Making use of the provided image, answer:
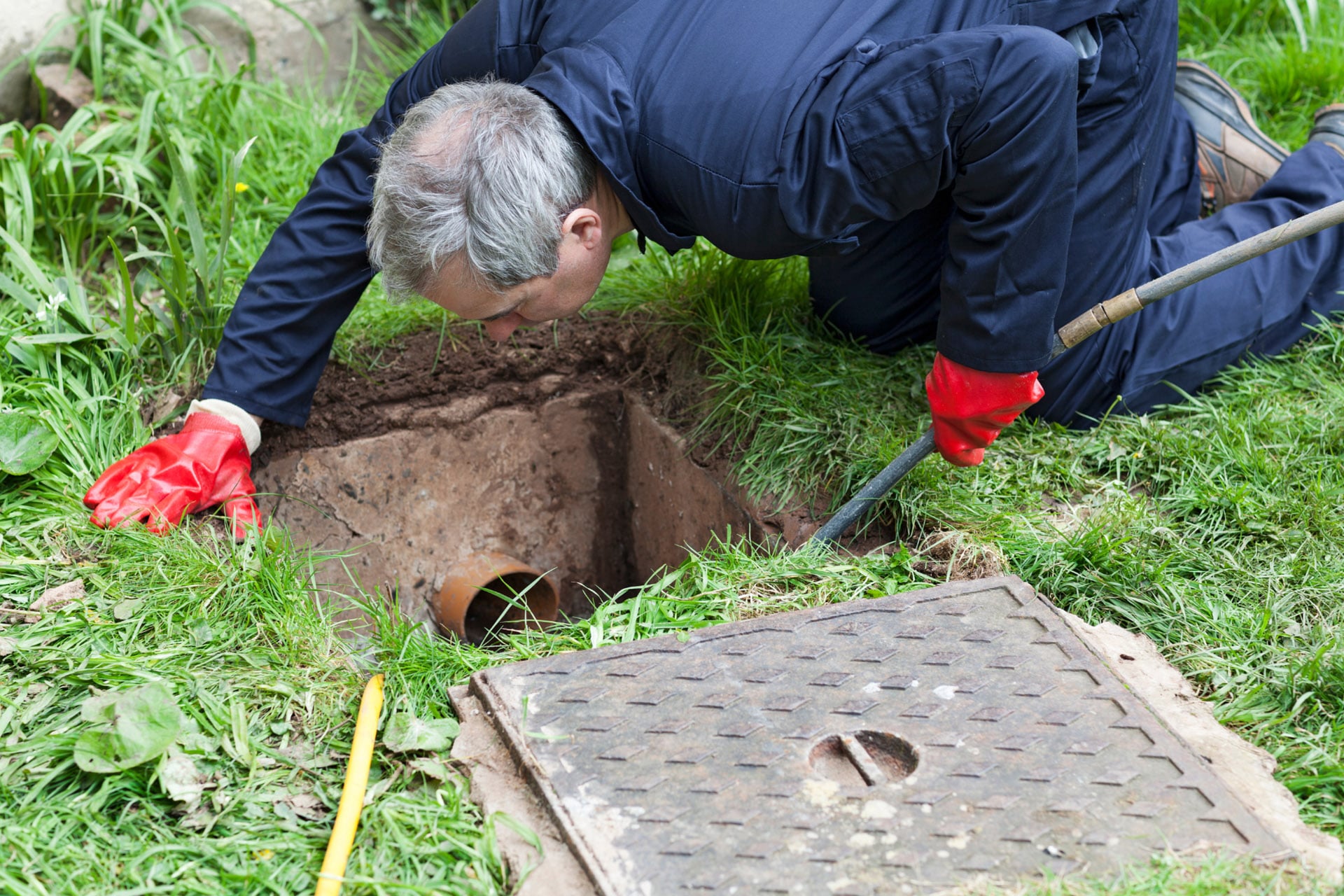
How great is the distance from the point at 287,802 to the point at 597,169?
1.11m

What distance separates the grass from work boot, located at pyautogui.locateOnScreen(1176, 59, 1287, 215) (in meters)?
0.53

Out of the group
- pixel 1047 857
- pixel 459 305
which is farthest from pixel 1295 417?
pixel 459 305

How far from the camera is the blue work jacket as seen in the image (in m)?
1.77

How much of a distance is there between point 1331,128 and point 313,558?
2.60 meters

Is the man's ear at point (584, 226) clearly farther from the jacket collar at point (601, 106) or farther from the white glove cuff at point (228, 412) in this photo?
the white glove cuff at point (228, 412)

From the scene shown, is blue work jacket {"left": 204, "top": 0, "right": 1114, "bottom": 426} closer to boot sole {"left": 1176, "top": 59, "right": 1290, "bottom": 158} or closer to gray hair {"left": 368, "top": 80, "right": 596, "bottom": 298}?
gray hair {"left": 368, "top": 80, "right": 596, "bottom": 298}

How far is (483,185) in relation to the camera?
5.96 ft

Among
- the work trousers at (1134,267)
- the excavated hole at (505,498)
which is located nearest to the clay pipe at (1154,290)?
the work trousers at (1134,267)

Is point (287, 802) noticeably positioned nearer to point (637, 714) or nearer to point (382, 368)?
point (637, 714)

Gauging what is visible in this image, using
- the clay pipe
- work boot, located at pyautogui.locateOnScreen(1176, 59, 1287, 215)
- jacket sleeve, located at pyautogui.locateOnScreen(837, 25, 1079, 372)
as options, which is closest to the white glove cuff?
the clay pipe

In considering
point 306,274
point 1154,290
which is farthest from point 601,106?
point 1154,290

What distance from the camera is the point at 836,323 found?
262cm

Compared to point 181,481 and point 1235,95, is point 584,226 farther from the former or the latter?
point 1235,95

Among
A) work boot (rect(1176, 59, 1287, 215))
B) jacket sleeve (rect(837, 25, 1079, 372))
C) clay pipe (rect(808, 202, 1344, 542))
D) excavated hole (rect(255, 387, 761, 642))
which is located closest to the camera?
jacket sleeve (rect(837, 25, 1079, 372))
